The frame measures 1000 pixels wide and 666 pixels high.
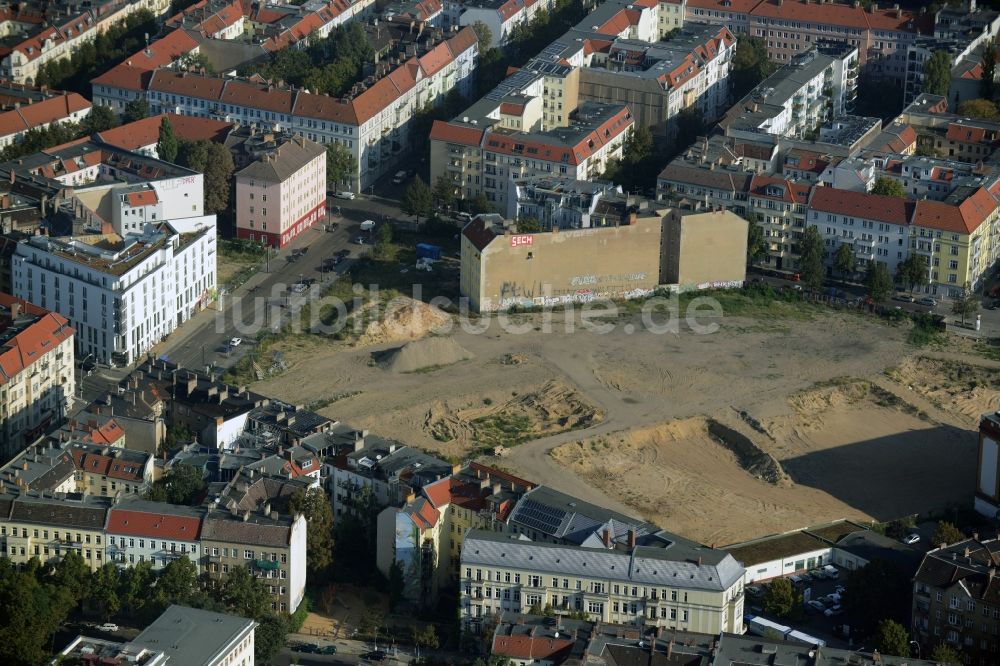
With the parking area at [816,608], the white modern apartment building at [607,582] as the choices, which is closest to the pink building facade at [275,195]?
the white modern apartment building at [607,582]

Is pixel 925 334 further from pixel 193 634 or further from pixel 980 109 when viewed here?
pixel 193 634

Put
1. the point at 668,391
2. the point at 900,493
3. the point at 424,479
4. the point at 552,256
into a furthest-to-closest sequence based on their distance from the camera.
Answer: the point at 552,256 < the point at 668,391 < the point at 900,493 < the point at 424,479

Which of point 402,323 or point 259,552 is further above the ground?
point 259,552

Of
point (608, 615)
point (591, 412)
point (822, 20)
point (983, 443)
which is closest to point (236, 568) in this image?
point (608, 615)

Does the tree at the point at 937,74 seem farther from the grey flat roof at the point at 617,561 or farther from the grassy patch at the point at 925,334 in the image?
the grey flat roof at the point at 617,561

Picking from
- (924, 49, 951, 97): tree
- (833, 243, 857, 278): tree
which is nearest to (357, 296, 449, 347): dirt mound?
(833, 243, 857, 278): tree

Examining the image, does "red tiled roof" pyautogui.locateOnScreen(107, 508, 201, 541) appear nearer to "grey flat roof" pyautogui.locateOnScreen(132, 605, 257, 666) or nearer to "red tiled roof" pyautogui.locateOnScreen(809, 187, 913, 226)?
"grey flat roof" pyautogui.locateOnScreen(132, 605, 257, 666)

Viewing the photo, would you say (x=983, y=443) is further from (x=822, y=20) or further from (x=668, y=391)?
(x=822, y=20)

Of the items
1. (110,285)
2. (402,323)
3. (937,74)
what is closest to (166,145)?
(110,285)
